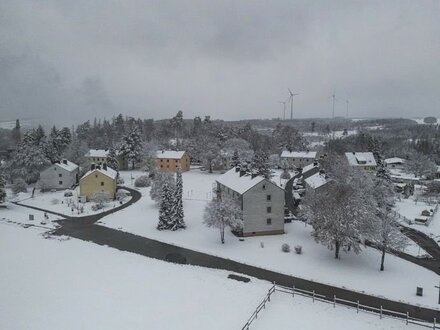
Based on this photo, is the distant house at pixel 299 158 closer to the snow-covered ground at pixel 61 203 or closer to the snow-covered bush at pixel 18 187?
the snow-covered ground at pixel 61 203

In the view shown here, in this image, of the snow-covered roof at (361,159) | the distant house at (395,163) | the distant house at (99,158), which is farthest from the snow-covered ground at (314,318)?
the distant house at (395,163)

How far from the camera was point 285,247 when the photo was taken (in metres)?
40.6

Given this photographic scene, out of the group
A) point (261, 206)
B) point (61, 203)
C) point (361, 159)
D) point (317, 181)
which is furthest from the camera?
point (361, 159)

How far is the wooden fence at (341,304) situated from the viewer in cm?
2581

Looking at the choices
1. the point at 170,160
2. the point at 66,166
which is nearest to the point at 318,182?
the point at 170,160

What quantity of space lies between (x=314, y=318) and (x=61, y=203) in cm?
5279

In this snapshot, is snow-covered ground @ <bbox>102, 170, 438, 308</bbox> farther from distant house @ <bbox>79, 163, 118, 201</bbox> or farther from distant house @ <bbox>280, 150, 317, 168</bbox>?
distant house @ <bbox>280, 150, 317, 168</bbox>

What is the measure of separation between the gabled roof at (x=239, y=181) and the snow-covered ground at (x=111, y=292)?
15.2 meters

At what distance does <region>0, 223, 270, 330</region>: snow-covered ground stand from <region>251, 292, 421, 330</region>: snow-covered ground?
5.40ft

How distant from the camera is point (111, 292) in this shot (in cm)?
2994

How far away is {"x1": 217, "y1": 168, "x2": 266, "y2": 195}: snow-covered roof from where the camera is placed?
154ft

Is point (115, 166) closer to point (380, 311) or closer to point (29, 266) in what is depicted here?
point (29, 266)

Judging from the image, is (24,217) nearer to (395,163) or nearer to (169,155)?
(169,155)

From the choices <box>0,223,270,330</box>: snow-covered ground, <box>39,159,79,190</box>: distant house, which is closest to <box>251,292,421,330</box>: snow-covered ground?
<box>0,223,270,330</box>: snow-covered ground
